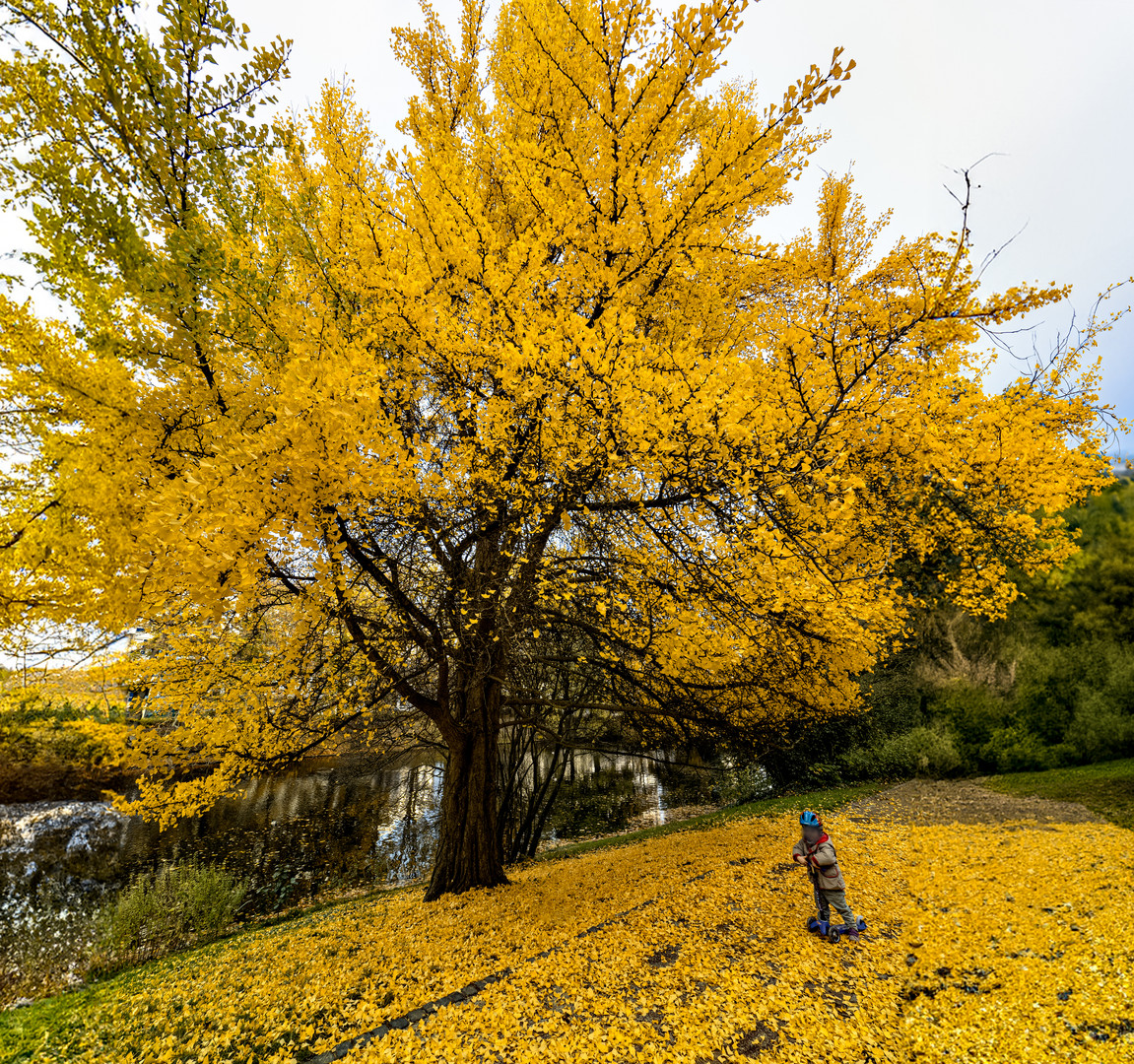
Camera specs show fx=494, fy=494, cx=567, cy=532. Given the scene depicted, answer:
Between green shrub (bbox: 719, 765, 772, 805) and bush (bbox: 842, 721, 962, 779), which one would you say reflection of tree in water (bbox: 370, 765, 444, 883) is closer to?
green shrub (bbox: 719, 765, 772, 805)

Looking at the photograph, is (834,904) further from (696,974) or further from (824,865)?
(696,974)

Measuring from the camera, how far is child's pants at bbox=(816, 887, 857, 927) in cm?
404

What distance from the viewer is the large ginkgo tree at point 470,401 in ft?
9.93

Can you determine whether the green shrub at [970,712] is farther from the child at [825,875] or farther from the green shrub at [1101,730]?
the child at [825,875]

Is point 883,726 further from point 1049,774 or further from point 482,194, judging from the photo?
point 482,194

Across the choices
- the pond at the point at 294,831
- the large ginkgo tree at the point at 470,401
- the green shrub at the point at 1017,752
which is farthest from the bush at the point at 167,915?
the green shrub at the point at 1017,752

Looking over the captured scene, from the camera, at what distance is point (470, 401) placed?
4.59m

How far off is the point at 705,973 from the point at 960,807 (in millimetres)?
7054

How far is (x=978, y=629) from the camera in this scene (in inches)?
534

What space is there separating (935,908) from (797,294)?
7.35 metres

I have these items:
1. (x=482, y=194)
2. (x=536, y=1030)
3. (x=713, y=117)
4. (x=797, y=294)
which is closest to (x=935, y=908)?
(x=536, y=1030)

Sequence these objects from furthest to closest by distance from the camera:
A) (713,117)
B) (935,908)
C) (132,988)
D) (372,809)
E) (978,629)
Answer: (372,809) → (978,629) → (713,117) → (132,988) → (935,908)

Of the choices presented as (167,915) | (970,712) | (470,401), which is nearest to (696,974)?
(470,401)

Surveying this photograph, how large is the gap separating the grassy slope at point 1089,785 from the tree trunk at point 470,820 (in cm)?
809
